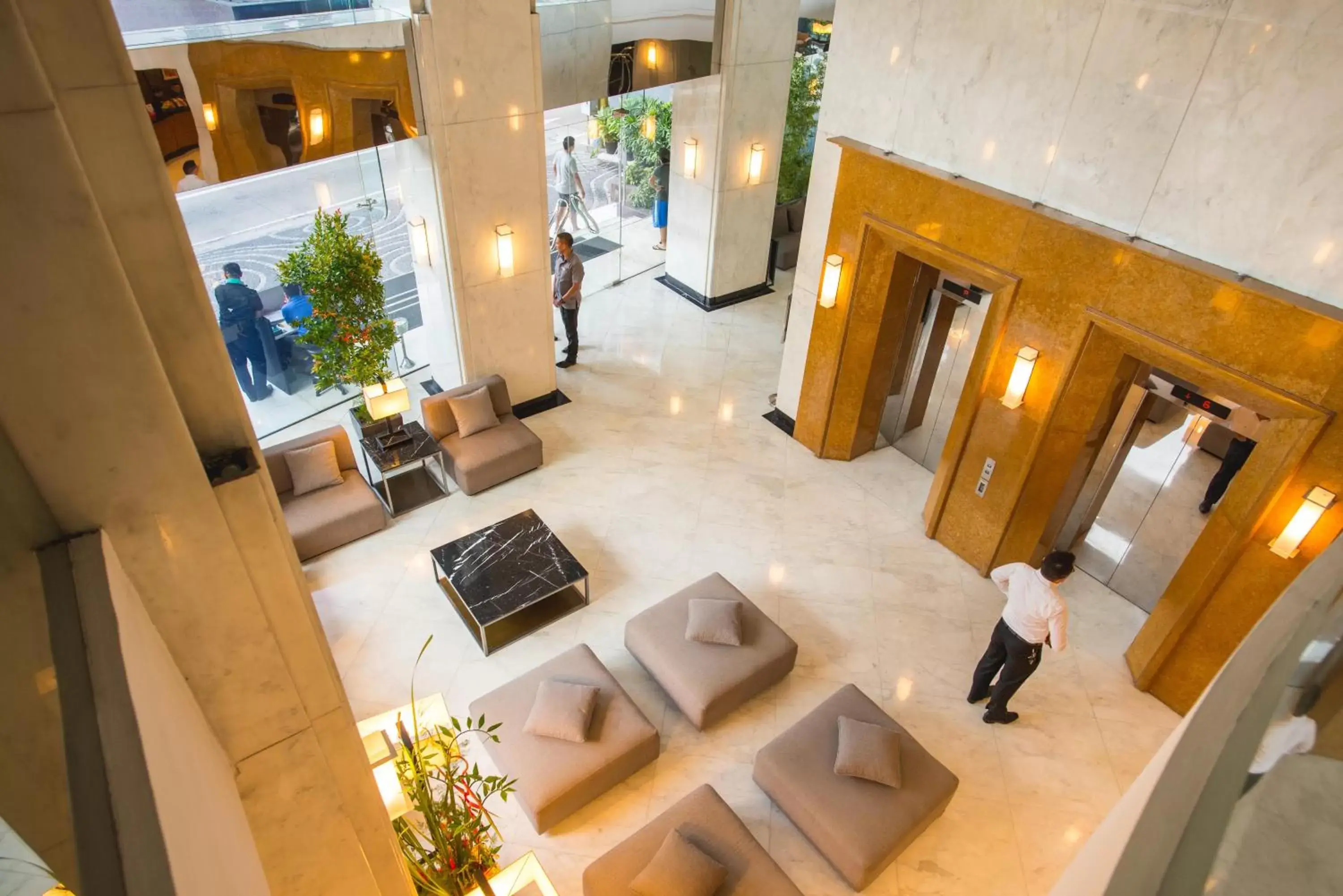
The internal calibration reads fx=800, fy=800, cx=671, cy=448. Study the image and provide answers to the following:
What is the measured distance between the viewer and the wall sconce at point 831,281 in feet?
25.2

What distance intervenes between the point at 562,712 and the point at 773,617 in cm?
227

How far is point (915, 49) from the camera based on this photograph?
6430mm

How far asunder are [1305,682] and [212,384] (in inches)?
92.0

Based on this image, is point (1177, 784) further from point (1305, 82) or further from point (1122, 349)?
point (1122, 349)

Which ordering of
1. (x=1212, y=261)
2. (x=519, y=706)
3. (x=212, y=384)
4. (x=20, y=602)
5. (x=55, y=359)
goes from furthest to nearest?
(x=519, y=706), (x=1212, y=261), (x=212, y=384), (x=55, y=359), (x=20, y=602)

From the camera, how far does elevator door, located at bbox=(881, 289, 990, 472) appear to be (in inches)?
311

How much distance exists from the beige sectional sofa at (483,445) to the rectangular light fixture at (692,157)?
4.48 meters

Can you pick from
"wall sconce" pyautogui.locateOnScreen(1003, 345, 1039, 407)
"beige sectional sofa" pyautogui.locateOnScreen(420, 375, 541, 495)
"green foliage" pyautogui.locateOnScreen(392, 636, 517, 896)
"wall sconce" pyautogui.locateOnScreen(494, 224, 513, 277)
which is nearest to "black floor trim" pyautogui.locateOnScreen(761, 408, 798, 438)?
"beige sectional sofa" pyautogui.locateOnScreen(420, 375, 541, 495)

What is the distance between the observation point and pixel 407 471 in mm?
8359

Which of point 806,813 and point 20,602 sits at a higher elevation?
point 20,602

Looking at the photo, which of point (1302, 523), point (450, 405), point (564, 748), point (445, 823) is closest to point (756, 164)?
point (450, 405)


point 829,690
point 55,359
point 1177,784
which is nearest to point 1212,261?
Result: point 829,690

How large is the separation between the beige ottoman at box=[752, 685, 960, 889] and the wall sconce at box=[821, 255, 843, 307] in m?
4.01

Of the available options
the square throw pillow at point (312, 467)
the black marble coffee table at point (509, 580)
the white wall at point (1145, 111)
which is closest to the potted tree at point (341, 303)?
the square throw pillow at point (312, 467)
